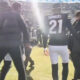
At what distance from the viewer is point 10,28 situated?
6164 millimetres

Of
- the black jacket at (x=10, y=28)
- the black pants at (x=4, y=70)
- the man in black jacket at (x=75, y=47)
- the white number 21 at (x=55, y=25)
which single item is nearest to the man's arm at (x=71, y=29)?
the white number 21 at (x=55, y=25)

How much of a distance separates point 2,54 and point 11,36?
1.41 ft

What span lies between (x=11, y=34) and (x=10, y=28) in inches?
4.9

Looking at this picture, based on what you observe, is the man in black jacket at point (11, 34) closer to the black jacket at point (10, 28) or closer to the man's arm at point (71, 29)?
the black jacket at point (10, 28)

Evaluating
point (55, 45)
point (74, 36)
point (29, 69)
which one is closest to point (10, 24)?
point (55, 45)

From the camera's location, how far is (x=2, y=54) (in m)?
6.25

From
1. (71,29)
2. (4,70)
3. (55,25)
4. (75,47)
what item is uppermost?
(55,25)

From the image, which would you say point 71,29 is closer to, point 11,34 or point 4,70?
point 11,34

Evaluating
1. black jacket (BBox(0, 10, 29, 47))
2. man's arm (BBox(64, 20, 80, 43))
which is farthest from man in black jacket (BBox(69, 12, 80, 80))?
black jacket (BBox(0, 10, 29, 47))

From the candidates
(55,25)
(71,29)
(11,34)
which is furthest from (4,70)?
(71,29)

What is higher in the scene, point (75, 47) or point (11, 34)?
point (11, 34)

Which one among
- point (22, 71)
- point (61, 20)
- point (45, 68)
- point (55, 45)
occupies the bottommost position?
point (45, 68)

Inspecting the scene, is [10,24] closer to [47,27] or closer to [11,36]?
[11,36]

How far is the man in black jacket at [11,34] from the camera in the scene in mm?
6141
